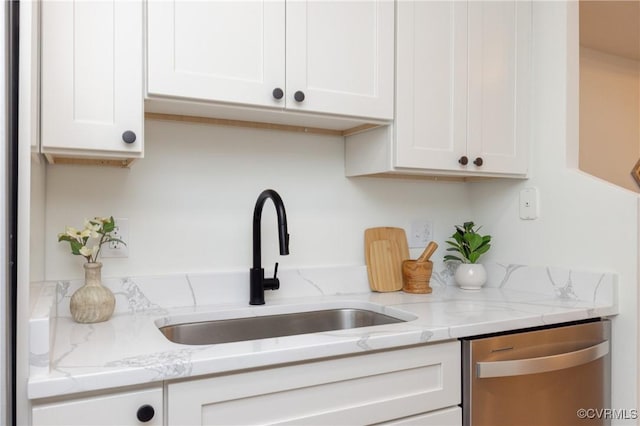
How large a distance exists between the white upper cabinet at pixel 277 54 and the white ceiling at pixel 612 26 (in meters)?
1.31

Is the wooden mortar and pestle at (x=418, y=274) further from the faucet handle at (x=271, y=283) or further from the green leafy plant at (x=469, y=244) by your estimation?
the faucet handle at (x=271, y=283)

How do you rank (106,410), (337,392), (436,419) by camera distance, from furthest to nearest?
(436,419), (337,392), (106,410)

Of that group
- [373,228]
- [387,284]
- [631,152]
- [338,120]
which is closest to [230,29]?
[338,120]

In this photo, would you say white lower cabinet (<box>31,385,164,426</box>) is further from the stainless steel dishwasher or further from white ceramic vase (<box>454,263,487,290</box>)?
white ceramic vase (<box>454,263,487,290</box>)

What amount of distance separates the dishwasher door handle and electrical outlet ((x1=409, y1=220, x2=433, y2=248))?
0.74m

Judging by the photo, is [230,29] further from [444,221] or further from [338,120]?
[444,221]

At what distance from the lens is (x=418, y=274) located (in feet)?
6.13

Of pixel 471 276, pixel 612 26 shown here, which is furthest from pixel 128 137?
pixel 612 26

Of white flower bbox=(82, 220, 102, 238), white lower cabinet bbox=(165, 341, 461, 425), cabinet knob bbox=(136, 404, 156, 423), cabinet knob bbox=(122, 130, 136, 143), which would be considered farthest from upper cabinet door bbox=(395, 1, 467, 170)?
cabinet knob bbox=(136, 404, 156, 423)

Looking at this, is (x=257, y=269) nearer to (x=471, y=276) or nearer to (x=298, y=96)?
(x=298, y=96)

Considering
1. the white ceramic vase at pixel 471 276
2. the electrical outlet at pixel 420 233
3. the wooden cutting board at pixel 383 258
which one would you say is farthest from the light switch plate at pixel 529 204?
the wooden cutting board at pixel 383 258

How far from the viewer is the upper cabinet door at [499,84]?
179cm

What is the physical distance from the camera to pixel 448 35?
1.73 metres

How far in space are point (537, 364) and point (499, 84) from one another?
1039 millimetres
